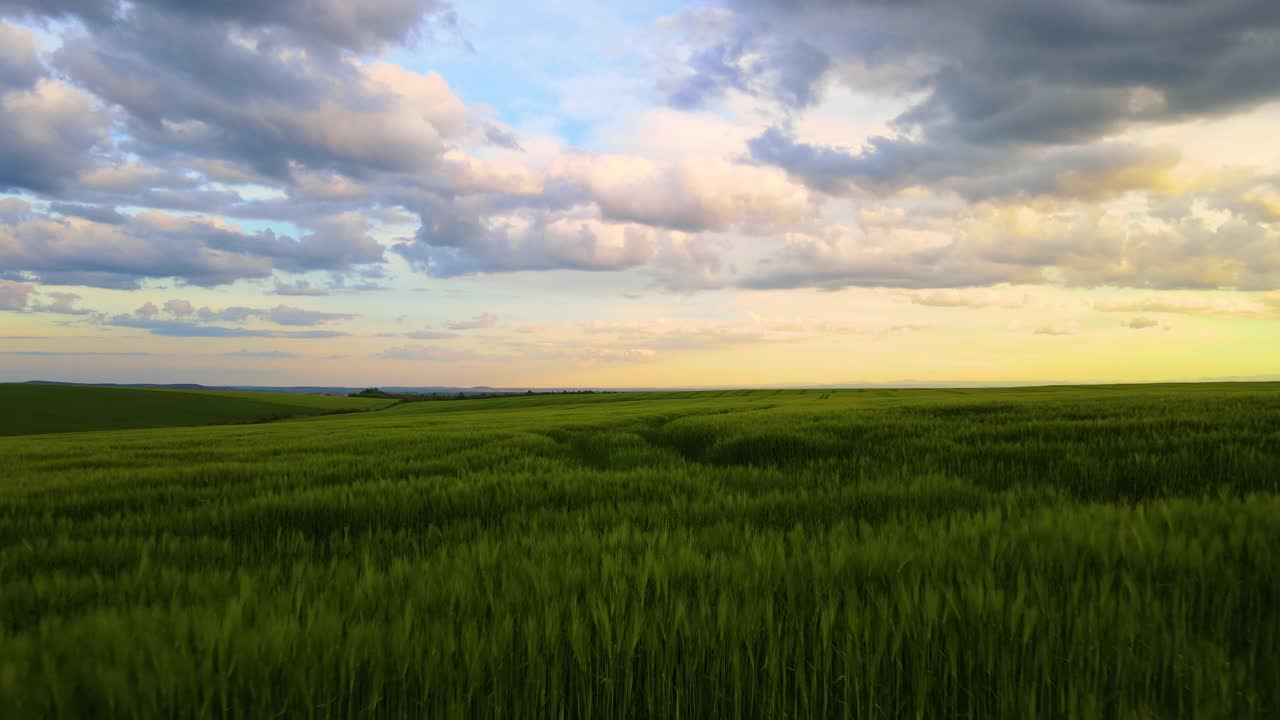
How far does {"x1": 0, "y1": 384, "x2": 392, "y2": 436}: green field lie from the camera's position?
48.4 m

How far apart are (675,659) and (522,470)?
19.7 feet

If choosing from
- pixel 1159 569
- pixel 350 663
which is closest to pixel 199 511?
pixel 350 663

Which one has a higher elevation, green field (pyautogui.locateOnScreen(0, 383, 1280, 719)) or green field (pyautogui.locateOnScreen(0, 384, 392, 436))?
green field (pyautogui.locateOnScreen(0, 383, 1280, 719))

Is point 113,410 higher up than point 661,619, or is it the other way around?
point 661,619

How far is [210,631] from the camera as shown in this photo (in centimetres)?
191

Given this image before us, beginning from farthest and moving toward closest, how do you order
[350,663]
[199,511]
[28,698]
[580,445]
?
1. [580,445]
2. [199,511]
3. [350,663]
4. [28,698]

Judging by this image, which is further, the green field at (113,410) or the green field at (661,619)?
the green field at (113,410)

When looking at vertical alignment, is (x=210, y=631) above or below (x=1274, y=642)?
above

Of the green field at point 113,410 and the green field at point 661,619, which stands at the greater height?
the green field at point 661,619

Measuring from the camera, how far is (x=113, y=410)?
5472 centimetres

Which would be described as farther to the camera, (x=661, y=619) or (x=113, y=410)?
(x=113, y=410)

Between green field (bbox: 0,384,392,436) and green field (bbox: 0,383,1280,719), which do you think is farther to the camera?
green field (bbox: 0,384,392,436)

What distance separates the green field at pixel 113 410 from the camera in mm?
48438

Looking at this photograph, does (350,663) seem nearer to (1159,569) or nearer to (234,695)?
(234,695)
